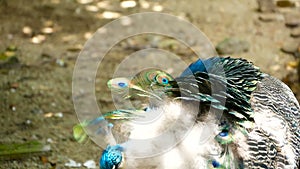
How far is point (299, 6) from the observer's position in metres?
6.48

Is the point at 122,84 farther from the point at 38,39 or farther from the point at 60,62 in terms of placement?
the point at 38,39

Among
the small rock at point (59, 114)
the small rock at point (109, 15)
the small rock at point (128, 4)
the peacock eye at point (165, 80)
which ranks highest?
the small rock at point (128, 4)

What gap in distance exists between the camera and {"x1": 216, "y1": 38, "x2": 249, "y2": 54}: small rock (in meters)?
5.63

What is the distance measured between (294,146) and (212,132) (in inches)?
26.8

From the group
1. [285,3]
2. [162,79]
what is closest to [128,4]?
[285,3]

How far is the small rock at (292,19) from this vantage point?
241 inches

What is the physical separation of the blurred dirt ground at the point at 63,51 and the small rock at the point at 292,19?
0.05 meters

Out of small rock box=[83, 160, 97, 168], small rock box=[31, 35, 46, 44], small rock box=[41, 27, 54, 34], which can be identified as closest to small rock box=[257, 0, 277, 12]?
small rock box=[41, 27, 54, 34]

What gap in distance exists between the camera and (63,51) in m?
5.62

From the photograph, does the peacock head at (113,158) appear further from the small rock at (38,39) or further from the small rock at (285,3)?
the small rock at (285,3)

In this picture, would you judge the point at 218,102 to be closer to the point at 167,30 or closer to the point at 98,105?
the point at 98,105

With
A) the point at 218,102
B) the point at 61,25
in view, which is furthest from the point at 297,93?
the point at 61,25

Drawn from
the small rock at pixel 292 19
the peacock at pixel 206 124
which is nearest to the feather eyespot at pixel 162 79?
the peacock at pixel 206 124

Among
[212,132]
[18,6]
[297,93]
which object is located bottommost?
[297,93]
